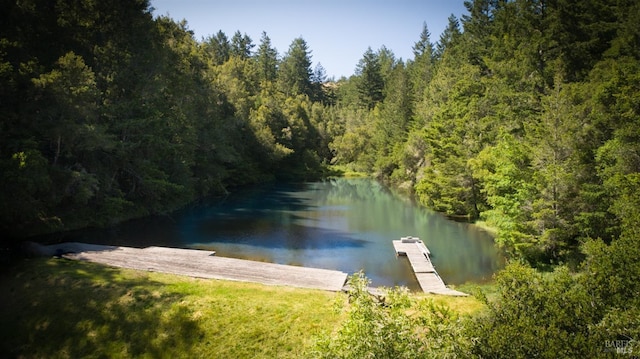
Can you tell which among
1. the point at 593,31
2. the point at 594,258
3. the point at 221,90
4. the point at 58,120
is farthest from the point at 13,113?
the point at 593,31

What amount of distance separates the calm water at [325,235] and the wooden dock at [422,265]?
19.1 inches

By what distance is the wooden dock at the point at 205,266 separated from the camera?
51.0ft

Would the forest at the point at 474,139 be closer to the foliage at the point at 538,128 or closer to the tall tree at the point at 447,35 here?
the foliage at the point at 538,128

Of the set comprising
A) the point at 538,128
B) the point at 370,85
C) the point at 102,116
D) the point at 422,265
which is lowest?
the point at 422,265

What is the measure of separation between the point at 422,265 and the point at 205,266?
10927 mm

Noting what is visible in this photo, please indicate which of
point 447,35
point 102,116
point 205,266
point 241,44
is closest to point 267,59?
point 241,44

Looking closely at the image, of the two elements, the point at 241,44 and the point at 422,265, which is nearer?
the point at 422,265

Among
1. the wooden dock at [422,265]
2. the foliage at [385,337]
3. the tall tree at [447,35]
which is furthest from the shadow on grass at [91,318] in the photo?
the tall tree at [447,35]

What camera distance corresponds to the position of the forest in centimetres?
652

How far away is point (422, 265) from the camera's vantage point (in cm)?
2023

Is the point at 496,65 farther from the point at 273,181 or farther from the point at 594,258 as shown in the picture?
the point at 273,181

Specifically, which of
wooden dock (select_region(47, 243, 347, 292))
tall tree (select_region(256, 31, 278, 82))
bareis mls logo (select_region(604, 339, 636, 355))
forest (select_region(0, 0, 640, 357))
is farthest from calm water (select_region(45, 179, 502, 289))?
tall tree (select_region(256, 31, 278, 82))

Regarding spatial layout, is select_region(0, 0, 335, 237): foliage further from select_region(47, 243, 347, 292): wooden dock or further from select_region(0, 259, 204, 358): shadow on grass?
select_region(0, 259, 204, 358): shadow on grass

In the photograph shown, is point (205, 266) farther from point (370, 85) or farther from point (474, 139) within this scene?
point (370, 85)
